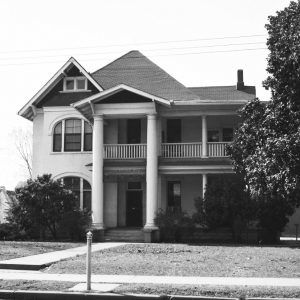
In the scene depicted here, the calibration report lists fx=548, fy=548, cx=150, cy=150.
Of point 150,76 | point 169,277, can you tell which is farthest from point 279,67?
point 150,76

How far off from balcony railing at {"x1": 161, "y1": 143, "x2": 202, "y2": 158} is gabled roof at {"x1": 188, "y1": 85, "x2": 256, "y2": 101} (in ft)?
8.49

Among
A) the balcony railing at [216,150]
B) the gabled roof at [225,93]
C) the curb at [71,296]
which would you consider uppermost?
the gabled roof at [225,93]

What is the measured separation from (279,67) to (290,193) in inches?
153

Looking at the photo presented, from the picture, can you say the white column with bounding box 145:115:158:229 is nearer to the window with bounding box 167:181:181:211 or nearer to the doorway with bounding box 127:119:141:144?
the window with bounding box 167:181:181:211

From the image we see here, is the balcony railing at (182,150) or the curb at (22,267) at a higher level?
the balcony railing at (182,150)

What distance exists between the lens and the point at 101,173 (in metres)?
26.6

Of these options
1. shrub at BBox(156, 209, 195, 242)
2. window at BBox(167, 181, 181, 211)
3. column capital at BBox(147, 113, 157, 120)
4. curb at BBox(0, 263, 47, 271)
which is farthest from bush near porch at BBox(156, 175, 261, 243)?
curb at BBox(0, 263, 47, 271)

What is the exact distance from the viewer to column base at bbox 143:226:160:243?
25.0 m

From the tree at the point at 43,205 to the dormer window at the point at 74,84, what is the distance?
629 cm

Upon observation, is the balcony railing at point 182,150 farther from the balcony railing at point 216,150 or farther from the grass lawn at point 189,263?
the grass lawn at point 189,263

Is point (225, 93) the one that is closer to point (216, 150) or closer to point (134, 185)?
point (216, 150)

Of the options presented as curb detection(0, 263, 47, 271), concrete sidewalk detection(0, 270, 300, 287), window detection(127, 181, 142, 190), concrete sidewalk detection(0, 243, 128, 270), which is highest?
window detection(127, 181, 142, 190)

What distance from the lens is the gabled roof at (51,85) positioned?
96.0ft

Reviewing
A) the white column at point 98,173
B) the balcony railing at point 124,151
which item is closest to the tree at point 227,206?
the balcony railing at point 124,151
